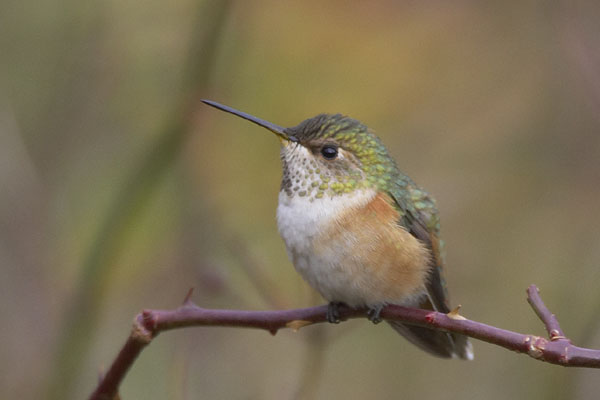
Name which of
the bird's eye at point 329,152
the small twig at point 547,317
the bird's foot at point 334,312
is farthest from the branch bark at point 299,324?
the bird's eye at point 329,152

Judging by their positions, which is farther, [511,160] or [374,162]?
[511,160]

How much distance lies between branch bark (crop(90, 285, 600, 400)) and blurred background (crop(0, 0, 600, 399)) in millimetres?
1895

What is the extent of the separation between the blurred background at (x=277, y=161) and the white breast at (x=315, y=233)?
1018 millimetres

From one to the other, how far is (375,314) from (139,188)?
4.18ft

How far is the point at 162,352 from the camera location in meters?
5.91

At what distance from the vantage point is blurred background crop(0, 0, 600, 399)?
5.17 metres

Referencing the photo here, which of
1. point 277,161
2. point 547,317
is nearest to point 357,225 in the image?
point 547,317

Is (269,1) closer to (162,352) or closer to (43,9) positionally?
(43,9)

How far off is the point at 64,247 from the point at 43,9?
69.3 inches

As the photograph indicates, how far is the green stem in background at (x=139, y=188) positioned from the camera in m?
3.57

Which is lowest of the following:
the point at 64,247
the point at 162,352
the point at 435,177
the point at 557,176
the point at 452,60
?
the point at 162,352

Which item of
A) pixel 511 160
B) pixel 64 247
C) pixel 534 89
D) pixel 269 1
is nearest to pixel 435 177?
pixel 511 160

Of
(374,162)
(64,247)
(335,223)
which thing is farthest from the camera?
(64,247)

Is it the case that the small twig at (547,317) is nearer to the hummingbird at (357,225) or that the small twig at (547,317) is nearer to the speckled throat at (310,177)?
the hummingbird at (357,225)
